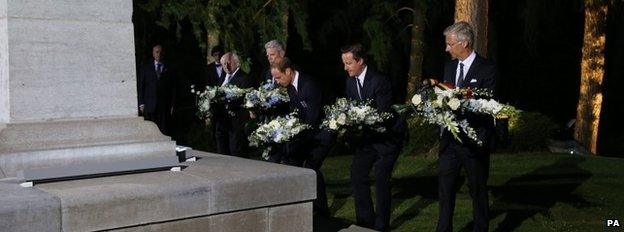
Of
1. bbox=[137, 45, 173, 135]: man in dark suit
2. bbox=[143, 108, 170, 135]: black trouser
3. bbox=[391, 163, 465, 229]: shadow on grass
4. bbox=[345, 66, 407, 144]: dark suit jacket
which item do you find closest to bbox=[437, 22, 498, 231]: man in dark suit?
bbox=[345, 66, 407, 144]: dark suit jacket

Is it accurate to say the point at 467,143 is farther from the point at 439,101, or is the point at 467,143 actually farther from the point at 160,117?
the point at 160,117

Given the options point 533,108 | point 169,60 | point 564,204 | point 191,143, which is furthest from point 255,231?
point 533,108

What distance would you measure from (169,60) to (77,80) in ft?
70.4

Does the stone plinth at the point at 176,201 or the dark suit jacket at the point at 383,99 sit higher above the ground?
the dark suit jacket at the point at 383,99

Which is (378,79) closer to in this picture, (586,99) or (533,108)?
(586,99)

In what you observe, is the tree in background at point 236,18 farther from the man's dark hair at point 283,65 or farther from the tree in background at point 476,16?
the man's dark hair at point 283,65

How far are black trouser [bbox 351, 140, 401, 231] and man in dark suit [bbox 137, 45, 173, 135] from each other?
22.9 ft

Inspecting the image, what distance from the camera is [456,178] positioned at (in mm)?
8219

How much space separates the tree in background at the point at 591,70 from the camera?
21.0 m

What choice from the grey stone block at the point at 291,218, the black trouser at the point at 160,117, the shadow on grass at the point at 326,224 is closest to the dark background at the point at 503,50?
the black trouser at the point at 160,117

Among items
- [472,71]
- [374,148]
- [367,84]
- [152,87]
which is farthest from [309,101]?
[152,87]

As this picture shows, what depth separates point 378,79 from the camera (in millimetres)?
8695

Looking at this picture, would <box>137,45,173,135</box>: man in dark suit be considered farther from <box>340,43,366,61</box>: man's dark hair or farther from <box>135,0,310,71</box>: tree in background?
<box>340,43,366,61</box>: man's dark hair

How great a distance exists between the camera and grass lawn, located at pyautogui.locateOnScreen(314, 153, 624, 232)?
9422mm
